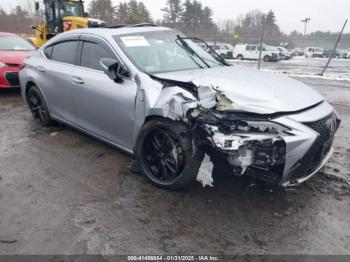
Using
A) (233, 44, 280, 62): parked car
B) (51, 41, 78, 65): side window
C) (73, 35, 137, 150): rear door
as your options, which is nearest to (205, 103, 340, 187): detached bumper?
(73, 35, 137, 150): rear door

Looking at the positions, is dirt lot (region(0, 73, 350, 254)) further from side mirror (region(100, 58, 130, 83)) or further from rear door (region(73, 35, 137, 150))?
side mirror (region(100, 58, 130, 83))

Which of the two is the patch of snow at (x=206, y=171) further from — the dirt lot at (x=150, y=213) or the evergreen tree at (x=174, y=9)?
the evergreen tree at (x=174, y=9)

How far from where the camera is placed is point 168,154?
3232 mm

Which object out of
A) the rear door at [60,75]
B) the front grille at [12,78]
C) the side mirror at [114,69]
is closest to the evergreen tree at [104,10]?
the front grille at [12,78]

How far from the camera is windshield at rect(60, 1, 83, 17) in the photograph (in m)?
13.4

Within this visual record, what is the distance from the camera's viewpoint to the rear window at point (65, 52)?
173 inches

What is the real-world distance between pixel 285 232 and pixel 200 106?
134 cm

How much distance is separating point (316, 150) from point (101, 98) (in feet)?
8.06

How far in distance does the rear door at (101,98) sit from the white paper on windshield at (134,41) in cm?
22

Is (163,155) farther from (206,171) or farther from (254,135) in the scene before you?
(254,135)

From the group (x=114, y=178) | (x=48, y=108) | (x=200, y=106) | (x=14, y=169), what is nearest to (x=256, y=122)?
(x=200, y=106)

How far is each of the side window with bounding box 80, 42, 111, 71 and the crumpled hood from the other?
94 centimetres

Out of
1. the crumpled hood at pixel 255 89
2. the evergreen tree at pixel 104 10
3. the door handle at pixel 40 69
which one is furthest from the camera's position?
the evergreen tree at pixel 104 10

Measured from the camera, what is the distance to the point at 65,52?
4.60 metres
